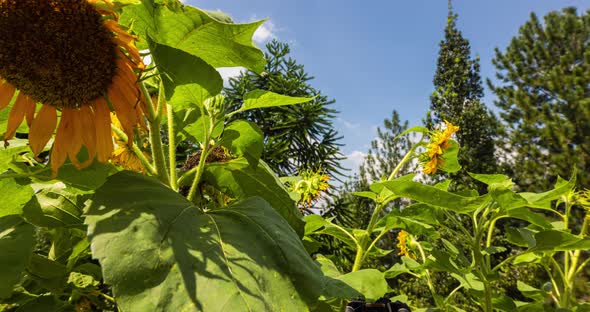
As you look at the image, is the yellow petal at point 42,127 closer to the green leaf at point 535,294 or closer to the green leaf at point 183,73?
the green leaf at point 183,73

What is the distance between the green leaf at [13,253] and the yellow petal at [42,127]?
8 cm

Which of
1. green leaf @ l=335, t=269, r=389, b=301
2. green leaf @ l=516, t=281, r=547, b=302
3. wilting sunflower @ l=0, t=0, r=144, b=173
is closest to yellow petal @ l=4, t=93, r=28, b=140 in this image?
wilting sunflower @ l=0, t=0, r=144, b=173

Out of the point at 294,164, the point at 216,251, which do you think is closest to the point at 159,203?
the point at 216,251

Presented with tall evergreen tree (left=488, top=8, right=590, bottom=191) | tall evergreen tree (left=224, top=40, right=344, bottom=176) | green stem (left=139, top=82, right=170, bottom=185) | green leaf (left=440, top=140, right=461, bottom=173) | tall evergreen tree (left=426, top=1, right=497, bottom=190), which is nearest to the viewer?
green stem (left=139, top=82, right=170, bottom=185)

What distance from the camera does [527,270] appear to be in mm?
6660

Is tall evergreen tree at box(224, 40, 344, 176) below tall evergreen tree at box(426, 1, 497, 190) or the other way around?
below

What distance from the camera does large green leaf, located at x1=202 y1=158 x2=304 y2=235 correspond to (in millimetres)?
401

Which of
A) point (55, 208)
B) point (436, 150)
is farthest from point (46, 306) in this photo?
point (436, 150)

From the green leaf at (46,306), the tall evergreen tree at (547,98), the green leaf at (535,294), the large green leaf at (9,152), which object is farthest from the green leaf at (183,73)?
the tall evergreen tree at (547,98)

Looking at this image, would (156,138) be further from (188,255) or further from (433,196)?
(433,196)

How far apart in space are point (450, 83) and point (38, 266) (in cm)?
1178

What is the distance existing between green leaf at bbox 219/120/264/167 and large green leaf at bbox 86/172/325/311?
0.10 meters

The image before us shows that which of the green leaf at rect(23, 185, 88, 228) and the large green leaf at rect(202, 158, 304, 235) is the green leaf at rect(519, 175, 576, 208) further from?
the green leaf at rect(23, 185, 88, 228)

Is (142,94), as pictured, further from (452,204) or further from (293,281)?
(452,204)
